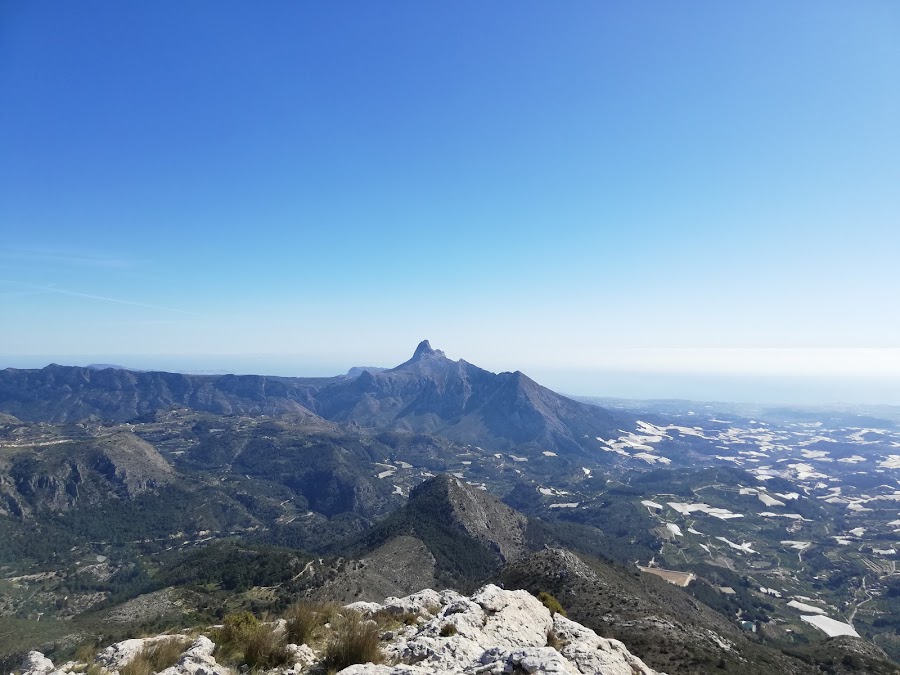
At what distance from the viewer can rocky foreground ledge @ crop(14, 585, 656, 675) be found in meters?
14.4

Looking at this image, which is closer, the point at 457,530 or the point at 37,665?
the point at 37,665

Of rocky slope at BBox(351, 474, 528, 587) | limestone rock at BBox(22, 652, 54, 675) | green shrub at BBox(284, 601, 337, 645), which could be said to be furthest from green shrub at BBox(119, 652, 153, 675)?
rocky slope at BBox(351, 474, 528, 587)

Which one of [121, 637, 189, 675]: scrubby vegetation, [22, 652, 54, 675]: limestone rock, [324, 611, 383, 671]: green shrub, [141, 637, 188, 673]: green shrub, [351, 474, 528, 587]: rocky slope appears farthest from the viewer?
[351, 474, 528, 587]: rocky slope

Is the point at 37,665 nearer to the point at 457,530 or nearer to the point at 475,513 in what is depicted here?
the point at 457,530

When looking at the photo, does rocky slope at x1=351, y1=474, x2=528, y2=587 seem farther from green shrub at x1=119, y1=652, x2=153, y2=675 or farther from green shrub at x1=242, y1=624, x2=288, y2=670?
green shrub at x1=119, y1=652, x2=153, y2=675

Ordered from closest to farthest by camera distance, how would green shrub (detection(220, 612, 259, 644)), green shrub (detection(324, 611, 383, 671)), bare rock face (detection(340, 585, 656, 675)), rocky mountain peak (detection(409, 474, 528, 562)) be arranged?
bare rock face (detection(340, 585, 656, 675))
green shrub (detection(324, 611, 383, 671))
green shrub (detection(220, 612, 259, 644))
rocky mountain peak (detection(409, 474, 528, 562))

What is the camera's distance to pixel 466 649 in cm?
1705

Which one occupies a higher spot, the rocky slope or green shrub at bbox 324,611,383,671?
green shrub at bbox 324,611,383,671

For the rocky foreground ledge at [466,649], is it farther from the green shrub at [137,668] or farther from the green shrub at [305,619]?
the green shrub at [305,619]

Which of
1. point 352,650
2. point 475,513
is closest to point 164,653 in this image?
point 352,650

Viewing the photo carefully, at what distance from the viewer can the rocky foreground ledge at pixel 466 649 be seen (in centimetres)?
1443

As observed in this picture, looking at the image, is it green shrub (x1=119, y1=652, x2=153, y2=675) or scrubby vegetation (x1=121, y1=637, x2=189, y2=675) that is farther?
scrubby vegetation (x1=121, y1=637, x2=189, y2=675)

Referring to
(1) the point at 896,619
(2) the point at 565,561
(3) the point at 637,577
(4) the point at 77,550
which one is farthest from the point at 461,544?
(4) the point at 77,550

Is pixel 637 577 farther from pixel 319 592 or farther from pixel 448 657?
pixel 448 657
